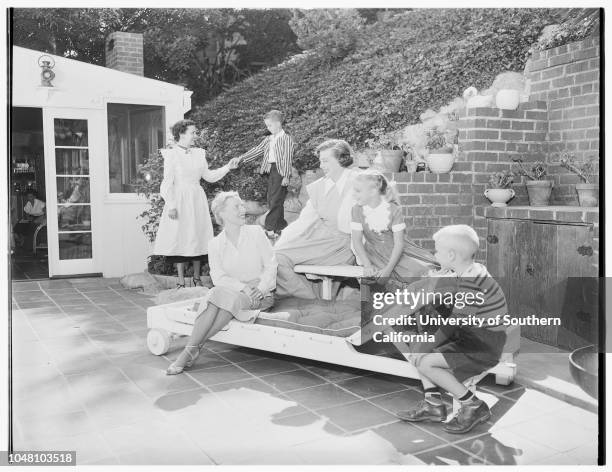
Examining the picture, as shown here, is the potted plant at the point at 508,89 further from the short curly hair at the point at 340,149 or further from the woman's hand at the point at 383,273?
the woman's hand at the point at 383,273

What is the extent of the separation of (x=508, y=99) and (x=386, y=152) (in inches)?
32.6

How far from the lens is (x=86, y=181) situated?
12.1ft

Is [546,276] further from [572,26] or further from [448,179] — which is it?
[572,26]

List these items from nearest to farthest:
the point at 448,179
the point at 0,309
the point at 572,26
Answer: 1. the point at 0,309
2. the point at 572,26
3. the point at 448,179

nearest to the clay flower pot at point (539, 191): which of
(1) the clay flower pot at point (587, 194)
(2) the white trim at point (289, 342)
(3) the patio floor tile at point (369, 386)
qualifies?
(1) the clay flower pot at point (587, 194)

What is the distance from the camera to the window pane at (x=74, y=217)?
351 cm

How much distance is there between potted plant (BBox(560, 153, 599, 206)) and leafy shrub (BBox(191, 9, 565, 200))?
0.74 meters

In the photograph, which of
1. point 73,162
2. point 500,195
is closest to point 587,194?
point 500,195

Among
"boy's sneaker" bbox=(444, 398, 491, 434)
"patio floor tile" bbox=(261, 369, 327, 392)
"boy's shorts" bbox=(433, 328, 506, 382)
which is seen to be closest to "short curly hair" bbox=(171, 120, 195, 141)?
"patio floor tile" bbox=(261, 369, 327, 392)

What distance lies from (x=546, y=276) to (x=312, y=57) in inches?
69.2

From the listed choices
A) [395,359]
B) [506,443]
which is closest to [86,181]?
[395,359]

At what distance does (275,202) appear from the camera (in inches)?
151

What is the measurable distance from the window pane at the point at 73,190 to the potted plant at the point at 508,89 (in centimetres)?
254

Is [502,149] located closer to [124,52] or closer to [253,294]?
[253,294]
